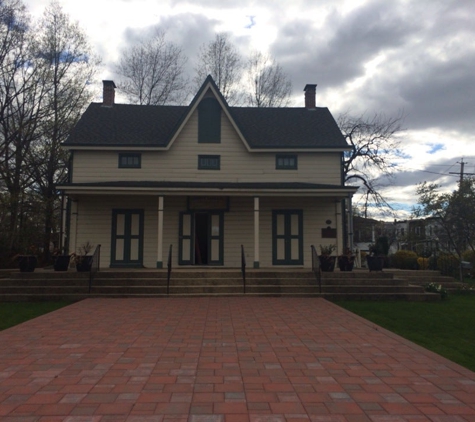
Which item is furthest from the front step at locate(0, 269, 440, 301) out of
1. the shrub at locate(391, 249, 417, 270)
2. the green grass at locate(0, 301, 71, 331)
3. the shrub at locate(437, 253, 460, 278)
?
the shrub at locate(391, 249, 417, 270)

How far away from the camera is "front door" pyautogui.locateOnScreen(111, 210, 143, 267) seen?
1619 cm

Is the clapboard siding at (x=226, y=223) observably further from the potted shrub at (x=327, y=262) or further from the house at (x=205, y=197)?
the potted shrub at (x=327, y=262)

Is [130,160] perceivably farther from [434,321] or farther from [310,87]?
[434,321]

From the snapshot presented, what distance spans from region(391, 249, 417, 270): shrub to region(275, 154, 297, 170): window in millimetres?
7240

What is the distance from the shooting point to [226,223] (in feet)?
54.2

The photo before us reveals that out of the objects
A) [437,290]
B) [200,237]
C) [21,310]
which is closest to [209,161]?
[200,237]

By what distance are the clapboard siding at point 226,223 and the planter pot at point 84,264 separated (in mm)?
2997

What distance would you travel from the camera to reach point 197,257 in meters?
16.7

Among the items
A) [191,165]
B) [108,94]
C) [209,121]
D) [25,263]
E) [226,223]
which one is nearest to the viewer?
[25,263]

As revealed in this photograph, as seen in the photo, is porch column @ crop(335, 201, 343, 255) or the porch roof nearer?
the porch roof

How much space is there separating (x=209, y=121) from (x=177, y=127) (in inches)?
54.3

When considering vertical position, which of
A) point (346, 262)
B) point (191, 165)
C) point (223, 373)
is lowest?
point (223, 373)

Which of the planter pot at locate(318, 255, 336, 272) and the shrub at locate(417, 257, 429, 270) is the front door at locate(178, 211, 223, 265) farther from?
the shrub at locate(417, 257, 429, 270)

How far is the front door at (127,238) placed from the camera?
16.2m
